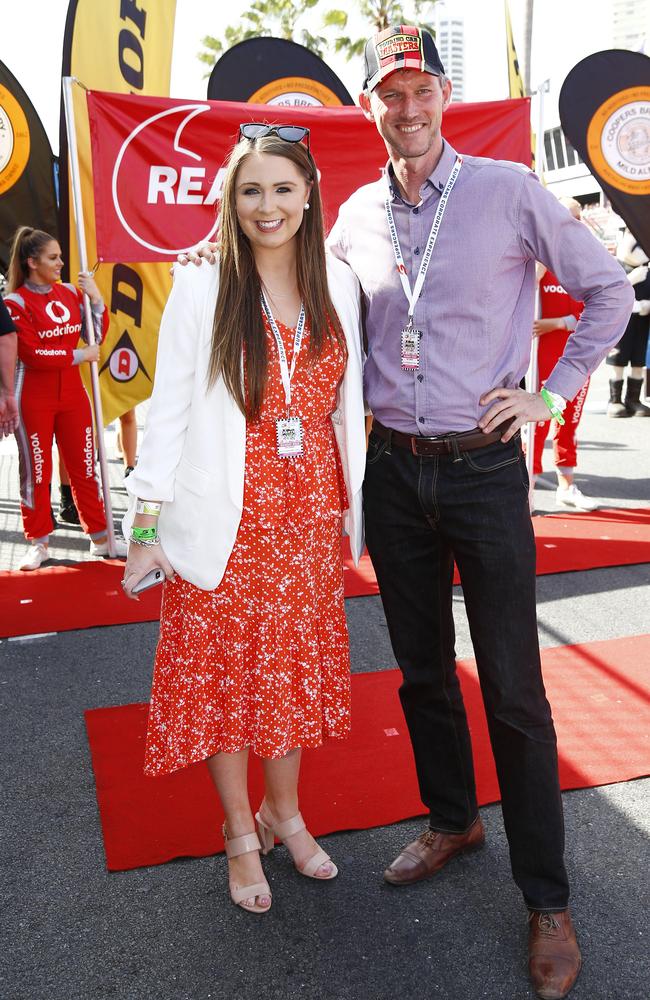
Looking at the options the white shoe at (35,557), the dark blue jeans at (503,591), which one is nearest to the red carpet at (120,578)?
the white shoe at (35,557)

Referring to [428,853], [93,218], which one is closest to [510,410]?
[428,853]

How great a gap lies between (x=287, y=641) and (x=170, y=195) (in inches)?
151

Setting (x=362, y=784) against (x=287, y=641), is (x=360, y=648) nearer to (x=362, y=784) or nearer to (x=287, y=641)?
(x=362, y=784)

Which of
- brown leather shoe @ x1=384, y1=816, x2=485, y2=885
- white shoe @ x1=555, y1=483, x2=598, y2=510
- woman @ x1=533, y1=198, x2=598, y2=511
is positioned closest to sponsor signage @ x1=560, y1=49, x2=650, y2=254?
woman @ x1=533, y1=198, x2=598, y2=511

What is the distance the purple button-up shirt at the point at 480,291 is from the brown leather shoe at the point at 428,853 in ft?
3.93

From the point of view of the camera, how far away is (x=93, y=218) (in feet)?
19.7

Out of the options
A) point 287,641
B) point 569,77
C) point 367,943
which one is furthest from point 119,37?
point 367,943

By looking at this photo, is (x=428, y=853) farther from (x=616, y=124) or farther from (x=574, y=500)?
(x=616, y=124)

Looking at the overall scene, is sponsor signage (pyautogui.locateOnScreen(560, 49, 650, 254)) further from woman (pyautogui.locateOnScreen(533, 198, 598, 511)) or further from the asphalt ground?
the asphalt ground

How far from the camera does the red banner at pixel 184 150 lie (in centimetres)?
530

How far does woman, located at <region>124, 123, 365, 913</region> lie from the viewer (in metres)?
2.22

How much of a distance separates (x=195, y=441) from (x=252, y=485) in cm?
18

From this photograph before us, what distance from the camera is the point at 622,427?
9562 millimetres

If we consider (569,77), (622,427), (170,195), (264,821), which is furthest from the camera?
(622,427)
